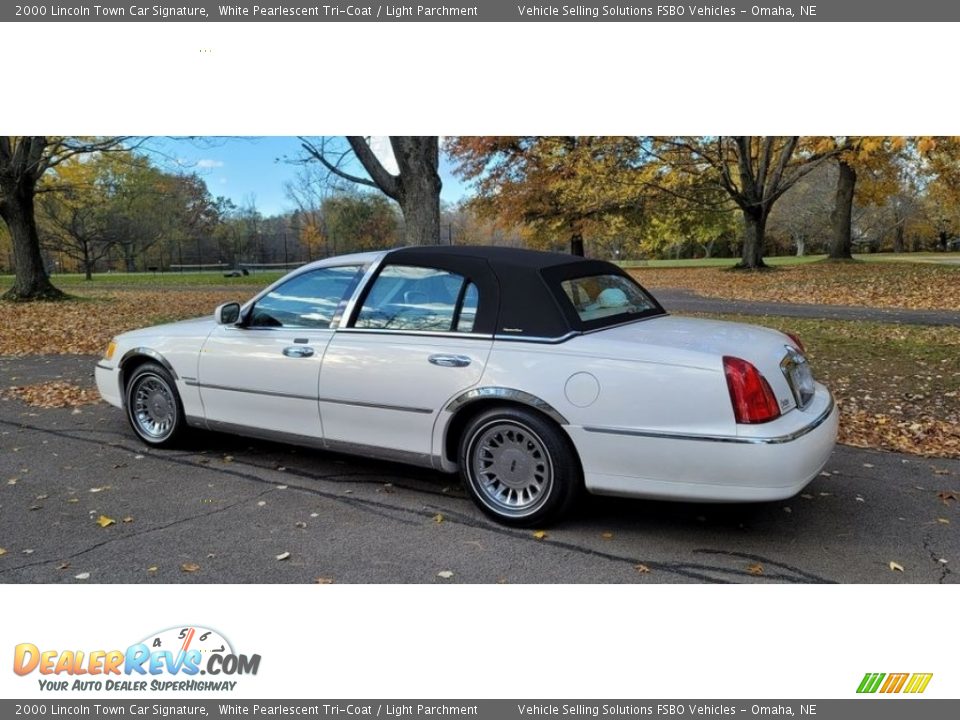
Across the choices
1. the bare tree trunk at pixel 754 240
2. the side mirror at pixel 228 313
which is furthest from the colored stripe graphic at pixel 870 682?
the bare tree trunk at pixel 754 240

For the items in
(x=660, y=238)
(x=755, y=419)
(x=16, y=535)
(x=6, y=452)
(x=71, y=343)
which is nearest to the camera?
(x=755, y=419)

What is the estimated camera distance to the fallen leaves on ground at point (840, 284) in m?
16.7

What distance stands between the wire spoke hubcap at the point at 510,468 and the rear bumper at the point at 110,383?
337cm

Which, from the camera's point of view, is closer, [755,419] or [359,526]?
[755,419]

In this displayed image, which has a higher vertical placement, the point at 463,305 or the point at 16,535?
the point at 463,305

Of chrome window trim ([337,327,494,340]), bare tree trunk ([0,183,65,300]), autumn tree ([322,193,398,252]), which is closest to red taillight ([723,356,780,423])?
chrome window trim ([337,327,494,340])

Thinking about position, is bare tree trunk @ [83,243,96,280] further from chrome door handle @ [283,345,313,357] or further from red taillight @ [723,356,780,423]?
red taillight @ [723,356,780,423]

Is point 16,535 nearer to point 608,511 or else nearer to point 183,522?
point 183,522

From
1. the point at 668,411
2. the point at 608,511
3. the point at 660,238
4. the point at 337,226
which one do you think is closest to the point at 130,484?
the point at 608,511

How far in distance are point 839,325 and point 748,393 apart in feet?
33.4

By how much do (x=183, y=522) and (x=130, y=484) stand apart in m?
0.93

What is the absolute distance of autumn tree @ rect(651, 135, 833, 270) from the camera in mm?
24250

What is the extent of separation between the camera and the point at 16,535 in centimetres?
400

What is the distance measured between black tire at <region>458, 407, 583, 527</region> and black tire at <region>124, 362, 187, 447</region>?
260 centimetres
